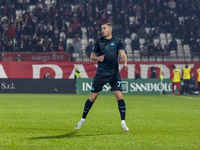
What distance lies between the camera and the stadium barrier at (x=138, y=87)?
29.8 m

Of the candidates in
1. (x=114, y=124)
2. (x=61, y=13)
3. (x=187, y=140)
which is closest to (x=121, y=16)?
(x=61, y=13)

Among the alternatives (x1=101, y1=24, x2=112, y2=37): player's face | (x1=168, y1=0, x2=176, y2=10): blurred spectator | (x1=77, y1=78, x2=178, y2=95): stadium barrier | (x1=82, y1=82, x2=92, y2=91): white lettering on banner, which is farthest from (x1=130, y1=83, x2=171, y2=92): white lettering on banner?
(x1=101, y1=24, x2=112, y2=37): player's face

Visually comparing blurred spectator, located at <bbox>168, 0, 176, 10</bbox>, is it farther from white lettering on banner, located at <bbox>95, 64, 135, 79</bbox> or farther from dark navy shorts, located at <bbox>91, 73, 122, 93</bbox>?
dark navy shorts, located at <bbox>91, 73, 122, 93</bbox>

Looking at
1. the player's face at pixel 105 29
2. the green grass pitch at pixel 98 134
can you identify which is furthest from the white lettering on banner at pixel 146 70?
the player's face at pixel 105 29

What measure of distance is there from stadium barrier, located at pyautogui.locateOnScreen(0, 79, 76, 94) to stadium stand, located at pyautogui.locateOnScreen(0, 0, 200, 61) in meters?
2.40

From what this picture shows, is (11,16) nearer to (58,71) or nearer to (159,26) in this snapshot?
(58,71)

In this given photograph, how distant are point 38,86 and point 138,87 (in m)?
6.73

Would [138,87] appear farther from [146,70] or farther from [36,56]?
[36,56]

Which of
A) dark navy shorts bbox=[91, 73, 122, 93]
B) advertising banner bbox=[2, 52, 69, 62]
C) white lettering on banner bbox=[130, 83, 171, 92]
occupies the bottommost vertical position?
white lettering on banner bbox=[130, 83, 171, 92]

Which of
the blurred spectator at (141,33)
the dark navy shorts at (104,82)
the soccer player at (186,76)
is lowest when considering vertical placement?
the soccer player at (186,76)

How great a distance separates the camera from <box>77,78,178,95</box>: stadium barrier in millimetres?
29766

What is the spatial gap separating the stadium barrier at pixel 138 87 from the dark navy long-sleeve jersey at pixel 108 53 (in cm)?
2062

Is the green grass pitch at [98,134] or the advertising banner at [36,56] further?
the advertising banner at [36,56]

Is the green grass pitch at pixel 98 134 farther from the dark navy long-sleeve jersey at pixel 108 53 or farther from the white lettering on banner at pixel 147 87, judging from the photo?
the white lettering on banner at pixel 147 87
